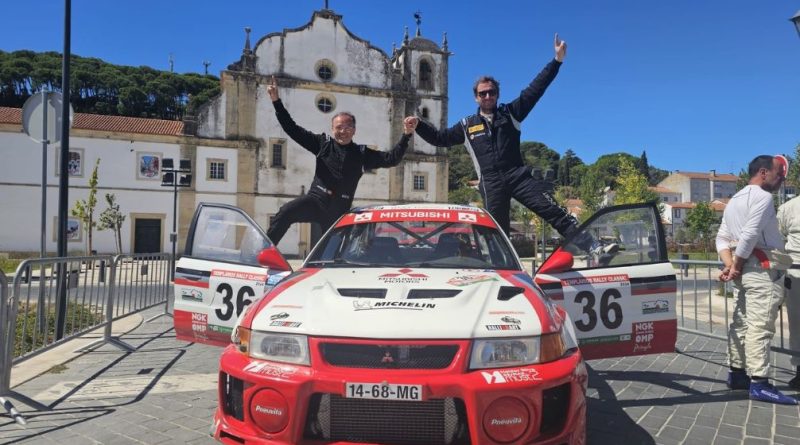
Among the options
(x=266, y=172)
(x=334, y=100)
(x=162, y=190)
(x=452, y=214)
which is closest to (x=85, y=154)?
(x=162, y=190)

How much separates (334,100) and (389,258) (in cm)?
3344

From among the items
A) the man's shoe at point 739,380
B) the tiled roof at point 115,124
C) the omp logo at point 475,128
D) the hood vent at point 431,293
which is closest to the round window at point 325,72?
the tiled roof at point 115,124

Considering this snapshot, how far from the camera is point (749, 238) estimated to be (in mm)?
4328

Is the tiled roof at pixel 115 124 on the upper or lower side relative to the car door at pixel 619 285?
upper

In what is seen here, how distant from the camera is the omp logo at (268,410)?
242 cm

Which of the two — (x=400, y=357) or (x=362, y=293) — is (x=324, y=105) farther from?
(x=400, y=357)

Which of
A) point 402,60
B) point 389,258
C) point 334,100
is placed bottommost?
point 389,258

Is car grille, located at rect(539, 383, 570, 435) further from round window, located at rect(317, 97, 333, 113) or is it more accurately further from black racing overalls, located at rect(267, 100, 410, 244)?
round window, located at rect(317, 97, 333, 113)

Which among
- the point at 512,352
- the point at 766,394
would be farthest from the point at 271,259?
the point at 766,394

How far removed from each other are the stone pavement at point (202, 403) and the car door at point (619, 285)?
21.7 inches

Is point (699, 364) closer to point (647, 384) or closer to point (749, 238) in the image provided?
point (647, 384)

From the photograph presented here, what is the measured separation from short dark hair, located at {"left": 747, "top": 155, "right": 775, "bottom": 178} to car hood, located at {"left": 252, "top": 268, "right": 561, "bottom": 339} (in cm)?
288

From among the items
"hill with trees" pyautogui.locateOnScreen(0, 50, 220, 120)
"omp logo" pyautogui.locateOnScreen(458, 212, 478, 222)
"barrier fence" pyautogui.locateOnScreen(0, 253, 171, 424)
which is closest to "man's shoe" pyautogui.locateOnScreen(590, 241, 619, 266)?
"omp logo" pyautogui.locateOnScreen(458, 212, 478, 222)

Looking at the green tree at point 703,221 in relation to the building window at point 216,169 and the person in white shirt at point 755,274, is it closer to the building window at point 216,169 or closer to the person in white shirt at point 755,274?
the building window at point 216,169
